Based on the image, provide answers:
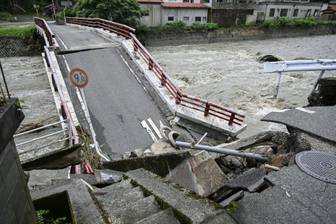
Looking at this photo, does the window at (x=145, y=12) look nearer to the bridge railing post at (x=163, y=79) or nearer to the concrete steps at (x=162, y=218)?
the bridge railing post at (x=163, y=79)

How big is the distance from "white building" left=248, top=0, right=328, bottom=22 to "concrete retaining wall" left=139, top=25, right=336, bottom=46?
4094mm

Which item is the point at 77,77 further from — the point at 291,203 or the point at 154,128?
the point at 291,203

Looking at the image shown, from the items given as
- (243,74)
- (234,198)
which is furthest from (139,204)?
(243,74)

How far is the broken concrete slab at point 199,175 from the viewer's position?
4.54 meters

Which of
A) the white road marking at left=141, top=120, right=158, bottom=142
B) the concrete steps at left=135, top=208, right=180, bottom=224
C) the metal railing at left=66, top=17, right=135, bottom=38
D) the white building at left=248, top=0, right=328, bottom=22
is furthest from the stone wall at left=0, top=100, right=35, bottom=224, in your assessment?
the white building at left=248, top=0, right=328, bottom=22

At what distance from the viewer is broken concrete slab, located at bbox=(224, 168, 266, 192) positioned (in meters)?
3.93

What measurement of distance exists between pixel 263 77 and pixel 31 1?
4042cm

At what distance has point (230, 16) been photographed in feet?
128

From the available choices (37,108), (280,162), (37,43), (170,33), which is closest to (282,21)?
(170,33)

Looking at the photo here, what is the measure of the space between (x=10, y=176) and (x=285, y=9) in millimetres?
49918

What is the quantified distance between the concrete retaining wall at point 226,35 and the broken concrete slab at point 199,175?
1106 inches

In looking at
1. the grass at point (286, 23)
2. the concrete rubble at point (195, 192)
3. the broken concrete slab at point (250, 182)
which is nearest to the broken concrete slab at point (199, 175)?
the concrete rubble at point (195, 192)

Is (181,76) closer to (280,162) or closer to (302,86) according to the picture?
(302,86)

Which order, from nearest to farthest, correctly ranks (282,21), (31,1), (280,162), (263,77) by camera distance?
(280,162) < (263,77) < (282,21) < (31,1)
